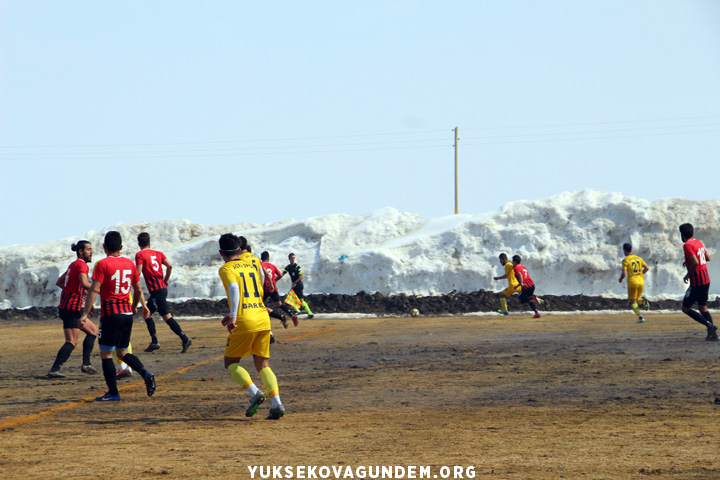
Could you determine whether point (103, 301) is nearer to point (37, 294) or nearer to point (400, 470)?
Result: point (400, 470)

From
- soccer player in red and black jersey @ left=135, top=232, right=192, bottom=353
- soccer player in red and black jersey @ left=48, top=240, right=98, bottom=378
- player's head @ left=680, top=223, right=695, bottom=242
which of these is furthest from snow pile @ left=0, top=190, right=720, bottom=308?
soccer player in red and black jersey @ left=48, top=240, right=98, bottom=378

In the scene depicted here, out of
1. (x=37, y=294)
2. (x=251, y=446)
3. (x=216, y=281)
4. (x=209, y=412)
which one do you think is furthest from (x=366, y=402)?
(x=37, y=294)

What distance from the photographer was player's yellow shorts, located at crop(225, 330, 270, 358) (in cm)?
747

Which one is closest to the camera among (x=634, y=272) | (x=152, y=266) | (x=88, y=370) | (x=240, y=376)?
(x=240, y=376)

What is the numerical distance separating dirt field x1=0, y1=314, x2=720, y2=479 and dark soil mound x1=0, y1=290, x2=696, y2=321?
16714 mm

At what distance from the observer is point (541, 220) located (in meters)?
39.9

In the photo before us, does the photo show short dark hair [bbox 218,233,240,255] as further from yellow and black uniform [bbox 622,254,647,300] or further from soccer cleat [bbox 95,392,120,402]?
yellow and black uniform [bbox 622,254,647,300]

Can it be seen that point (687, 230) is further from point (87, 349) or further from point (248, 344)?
point (87, 349)

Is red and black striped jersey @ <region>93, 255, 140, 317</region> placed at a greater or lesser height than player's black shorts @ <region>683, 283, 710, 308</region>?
greater

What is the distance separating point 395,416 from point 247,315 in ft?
5.66

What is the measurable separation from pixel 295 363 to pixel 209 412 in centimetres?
456

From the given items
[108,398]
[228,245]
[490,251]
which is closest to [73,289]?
[108,398]

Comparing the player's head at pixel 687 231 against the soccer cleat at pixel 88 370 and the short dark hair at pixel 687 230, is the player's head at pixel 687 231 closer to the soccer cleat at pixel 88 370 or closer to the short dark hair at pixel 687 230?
the short dark hair at pixel 687 230

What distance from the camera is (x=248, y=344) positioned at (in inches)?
295
